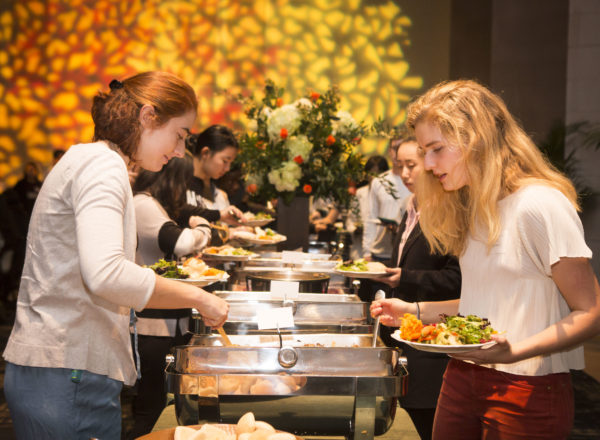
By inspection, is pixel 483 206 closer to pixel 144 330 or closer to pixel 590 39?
pixel 144 330

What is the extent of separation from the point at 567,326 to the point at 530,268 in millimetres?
142

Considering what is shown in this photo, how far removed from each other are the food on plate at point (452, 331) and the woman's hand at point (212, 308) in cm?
39

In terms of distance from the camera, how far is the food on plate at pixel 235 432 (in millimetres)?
1032

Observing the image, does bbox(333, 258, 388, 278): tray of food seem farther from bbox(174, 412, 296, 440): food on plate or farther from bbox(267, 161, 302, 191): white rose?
bbox(174, 412, 296, 440): food on plate

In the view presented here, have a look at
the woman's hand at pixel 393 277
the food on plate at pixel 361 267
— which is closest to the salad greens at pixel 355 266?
the food on plate at pixel 361 267

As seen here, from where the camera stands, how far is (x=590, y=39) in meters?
4.77

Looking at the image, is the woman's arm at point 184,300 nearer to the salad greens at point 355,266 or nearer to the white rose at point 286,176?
the salad greens at point 355,266

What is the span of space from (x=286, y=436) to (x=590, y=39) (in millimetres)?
4666

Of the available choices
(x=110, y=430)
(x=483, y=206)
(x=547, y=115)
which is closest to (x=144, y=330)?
(x=110, y=430)

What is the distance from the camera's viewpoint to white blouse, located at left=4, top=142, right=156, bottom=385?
3.84 feet

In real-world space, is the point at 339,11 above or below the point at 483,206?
above

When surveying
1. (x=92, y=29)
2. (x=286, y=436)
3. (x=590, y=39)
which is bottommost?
(x=286, y=436)

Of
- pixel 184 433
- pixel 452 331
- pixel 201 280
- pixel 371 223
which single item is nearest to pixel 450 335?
pixel 452 331

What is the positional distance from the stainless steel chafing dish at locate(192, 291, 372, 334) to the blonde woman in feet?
1.55
